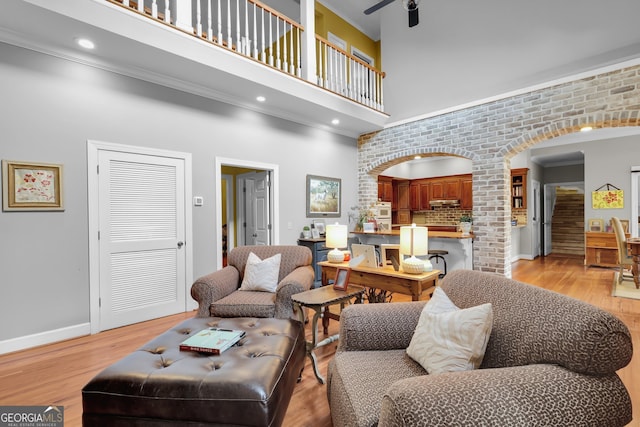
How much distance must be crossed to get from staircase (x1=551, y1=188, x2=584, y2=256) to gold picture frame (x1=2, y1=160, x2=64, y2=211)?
11.5 m

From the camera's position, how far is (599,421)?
959 mm

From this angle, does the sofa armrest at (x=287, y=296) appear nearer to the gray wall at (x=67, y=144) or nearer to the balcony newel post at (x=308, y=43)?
the gray wall at (x=67, y=144)

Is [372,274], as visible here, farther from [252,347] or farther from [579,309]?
[579,309]

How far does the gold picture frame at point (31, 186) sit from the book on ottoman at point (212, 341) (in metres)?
2.40

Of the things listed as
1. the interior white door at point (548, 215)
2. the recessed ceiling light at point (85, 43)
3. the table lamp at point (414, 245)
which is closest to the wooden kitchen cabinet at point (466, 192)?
the interior white door at point (548, 215)

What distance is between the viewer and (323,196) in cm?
564

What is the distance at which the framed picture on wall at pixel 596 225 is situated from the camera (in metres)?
6.72

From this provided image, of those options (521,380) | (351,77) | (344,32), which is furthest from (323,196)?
(521,380)

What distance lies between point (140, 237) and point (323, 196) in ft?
9.98

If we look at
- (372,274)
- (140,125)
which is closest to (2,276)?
(140,125)

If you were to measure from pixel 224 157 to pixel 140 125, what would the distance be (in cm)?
108

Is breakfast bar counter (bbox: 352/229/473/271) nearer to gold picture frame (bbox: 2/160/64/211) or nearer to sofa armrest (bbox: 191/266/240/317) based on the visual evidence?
sofa armrest (bbox: 191/266/240/317)
